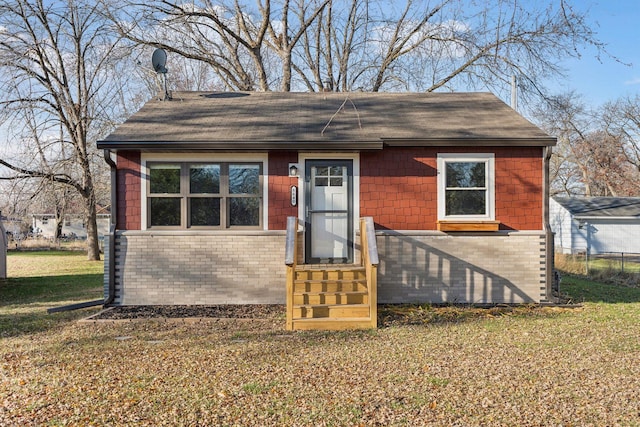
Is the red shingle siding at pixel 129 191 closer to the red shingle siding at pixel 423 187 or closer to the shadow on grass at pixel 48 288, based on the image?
the shadow on grass at pixel 48 288

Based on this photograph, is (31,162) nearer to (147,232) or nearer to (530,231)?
(147,232)

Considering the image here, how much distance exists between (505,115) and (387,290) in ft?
14.7

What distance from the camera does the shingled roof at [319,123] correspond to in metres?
9.22

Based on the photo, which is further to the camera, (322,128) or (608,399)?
(322,128)

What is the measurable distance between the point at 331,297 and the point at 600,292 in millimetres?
7164

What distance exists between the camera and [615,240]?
2747cm

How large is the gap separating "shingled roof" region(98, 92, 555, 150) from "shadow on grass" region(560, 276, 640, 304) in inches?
140

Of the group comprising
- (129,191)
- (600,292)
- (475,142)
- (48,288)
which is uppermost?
(475,142)

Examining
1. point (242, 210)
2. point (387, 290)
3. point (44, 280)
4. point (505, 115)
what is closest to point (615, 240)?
point (505, 115)

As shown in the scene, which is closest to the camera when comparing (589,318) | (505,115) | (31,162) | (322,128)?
(589,318)

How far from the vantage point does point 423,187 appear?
31.4 feet

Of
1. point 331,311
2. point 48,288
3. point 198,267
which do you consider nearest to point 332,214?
point 331,311

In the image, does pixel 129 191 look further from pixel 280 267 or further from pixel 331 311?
pixel 331 311

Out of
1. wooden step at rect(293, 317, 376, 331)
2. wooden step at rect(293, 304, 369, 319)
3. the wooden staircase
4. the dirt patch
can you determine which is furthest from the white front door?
wooden step at rect(293, 317, 376, 331)
